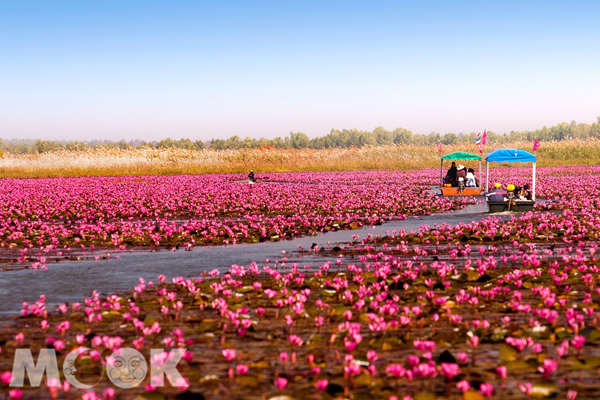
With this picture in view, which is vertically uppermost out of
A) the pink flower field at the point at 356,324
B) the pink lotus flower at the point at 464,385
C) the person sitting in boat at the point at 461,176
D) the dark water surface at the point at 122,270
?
the person sitting in boat at the point at 461,176

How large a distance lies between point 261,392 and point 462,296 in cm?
437

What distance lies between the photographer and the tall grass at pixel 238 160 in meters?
61.8

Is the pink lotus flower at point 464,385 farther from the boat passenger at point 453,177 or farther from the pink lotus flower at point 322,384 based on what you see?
the boat passenger at point 453,177

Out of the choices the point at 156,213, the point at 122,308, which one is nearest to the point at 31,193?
the point at 156,213

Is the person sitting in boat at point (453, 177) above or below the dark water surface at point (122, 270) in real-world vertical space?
above

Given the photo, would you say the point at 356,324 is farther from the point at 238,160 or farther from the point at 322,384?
the point at 238,160

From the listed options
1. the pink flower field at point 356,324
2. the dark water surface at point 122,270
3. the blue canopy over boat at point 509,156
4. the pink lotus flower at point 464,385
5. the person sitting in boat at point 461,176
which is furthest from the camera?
the person sitting in boat at point 461,176

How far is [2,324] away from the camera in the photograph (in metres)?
8.80

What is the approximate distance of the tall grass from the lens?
61844mm

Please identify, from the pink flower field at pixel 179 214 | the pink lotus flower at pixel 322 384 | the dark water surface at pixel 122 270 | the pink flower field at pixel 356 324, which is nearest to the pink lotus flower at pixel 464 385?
the pink flower field at pixel 356 324

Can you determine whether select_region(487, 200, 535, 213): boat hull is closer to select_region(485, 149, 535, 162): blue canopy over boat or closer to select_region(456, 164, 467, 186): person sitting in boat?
select_region(485, 149, 535, 162): blue canopy over boat

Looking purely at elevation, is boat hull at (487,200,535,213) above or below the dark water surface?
above

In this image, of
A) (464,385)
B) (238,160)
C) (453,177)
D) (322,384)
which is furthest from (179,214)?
(238,160)

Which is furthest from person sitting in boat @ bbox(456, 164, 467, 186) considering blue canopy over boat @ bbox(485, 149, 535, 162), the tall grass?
the tall grass
